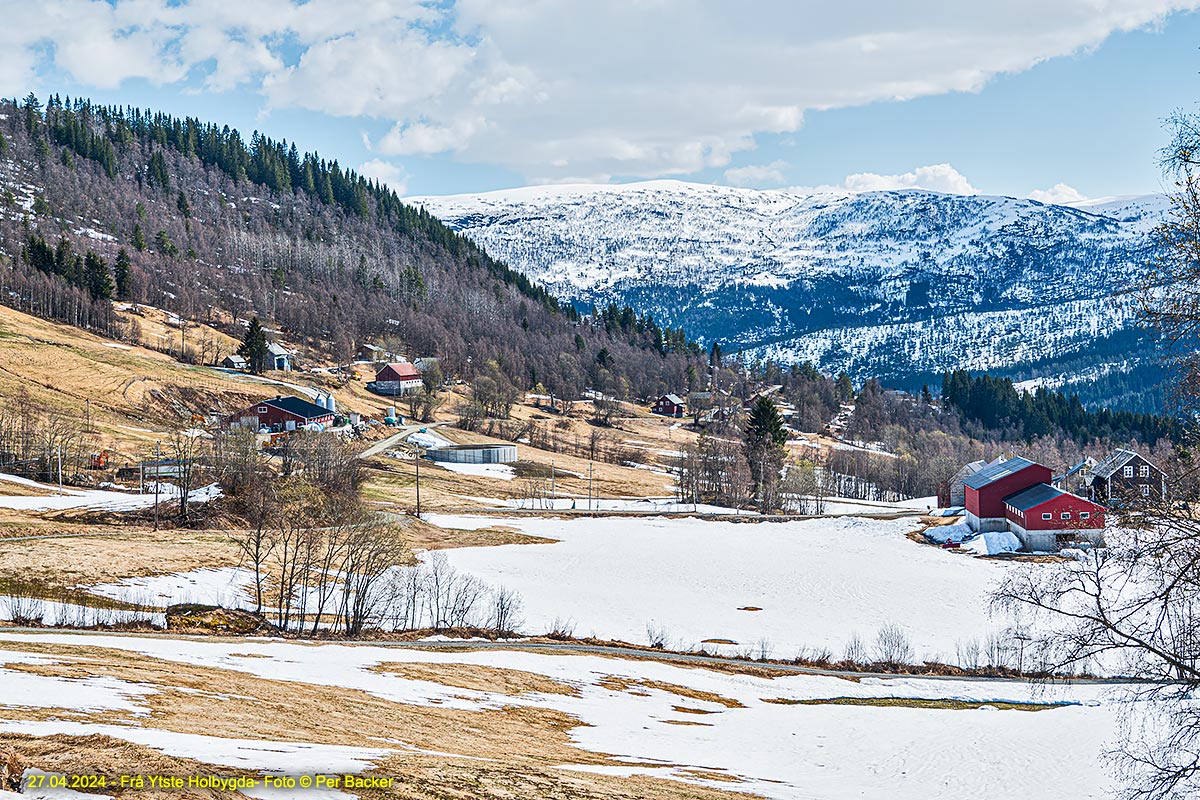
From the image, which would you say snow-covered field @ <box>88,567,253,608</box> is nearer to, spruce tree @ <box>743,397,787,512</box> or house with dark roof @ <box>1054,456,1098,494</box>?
spruce tree @ <box>743,397,787,512</box>

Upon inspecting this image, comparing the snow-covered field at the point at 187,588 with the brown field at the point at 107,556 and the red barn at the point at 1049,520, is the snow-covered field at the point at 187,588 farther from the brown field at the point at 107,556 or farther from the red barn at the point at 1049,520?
the red barn at the point at 1049,520

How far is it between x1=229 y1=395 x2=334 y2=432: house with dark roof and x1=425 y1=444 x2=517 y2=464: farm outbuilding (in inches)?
648

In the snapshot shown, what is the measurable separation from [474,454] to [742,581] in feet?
228

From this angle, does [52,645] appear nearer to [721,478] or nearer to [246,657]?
[246,657]

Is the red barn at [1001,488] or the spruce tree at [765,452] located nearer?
the red barn at [1001,488]

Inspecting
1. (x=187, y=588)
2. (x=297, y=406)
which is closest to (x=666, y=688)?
(x=187, y=588)

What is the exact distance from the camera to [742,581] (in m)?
65.5

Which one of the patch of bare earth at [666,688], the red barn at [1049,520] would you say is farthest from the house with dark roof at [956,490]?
the patch of bare earth at [666,688]

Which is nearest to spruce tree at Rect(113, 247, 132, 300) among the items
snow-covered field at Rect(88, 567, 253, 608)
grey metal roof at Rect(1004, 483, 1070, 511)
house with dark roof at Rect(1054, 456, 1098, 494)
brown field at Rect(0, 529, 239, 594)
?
brown field at Rect(0, 529, 239, 594)

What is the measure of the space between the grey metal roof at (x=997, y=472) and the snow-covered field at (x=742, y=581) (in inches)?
334

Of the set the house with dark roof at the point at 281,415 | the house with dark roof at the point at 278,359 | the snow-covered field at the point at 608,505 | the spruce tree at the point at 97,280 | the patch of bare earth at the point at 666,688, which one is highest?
the spruce tree at the point at 97,280

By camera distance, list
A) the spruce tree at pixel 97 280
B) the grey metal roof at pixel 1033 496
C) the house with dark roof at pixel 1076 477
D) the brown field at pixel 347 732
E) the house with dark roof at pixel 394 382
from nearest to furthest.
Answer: the brown field at pixel 347 732 < the grey metal roof at pixel 1033 496 < the house with dark roof at pixel 1076 477 < the spruce tree at pixel 97 280 < the house with dark roof at pixel 394 382

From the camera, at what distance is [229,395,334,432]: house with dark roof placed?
118375mm

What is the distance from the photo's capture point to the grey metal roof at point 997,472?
8662 centimetres
